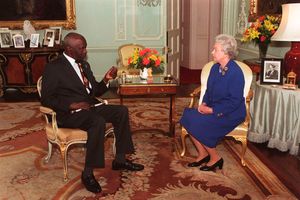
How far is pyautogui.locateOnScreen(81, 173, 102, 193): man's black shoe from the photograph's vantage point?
3.21m

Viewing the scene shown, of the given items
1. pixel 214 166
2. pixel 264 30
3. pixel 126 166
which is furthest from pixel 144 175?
pixel 264 30

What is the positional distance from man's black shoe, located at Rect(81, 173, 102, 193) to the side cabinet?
3.89 metres

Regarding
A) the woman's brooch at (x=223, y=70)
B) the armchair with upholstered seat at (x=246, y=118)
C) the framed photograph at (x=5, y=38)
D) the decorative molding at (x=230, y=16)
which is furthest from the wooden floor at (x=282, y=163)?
the framed photograph at (x=5, y=38)

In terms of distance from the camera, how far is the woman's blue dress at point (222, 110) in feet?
11.4

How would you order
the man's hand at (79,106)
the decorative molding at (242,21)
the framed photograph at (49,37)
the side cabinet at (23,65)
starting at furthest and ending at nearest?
the framed photograph at (49,37), the side cabinet at (23,65), the decorative molding at (242,21), the man's hand at (79,106)

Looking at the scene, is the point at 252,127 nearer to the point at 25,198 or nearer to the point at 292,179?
the point at 292,179

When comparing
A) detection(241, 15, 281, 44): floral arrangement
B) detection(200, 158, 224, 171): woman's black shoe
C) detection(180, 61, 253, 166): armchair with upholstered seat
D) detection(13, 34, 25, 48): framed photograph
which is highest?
detection(241, 15, 281, 44): floral arrangement

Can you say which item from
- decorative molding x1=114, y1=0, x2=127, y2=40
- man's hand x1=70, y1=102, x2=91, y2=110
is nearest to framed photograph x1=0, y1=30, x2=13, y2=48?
decorative molding x1=114, y1=0, x2=127, y2=40

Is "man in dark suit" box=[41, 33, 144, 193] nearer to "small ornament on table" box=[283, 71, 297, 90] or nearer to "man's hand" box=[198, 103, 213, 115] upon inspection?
"man's hand" box=[198, 103, 213, 115]

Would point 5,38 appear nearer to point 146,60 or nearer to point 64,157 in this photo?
point 146,60

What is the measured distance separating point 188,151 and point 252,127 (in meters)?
0.95

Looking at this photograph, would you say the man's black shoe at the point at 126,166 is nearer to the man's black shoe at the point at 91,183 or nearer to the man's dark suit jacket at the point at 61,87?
the man's black shoe at the point at 91,183

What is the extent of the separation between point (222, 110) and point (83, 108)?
4.42 feet

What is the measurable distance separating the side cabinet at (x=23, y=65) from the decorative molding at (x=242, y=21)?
3376 mm
